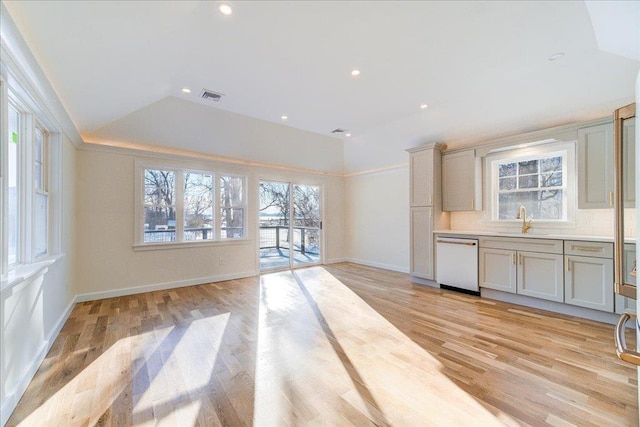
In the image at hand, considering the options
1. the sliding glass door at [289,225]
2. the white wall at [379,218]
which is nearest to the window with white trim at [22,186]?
the sliding glass door at [289,225]

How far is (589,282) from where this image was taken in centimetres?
312

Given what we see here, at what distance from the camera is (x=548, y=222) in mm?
3893

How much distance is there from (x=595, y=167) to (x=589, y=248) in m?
1.00

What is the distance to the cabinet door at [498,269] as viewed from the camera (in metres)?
3.75

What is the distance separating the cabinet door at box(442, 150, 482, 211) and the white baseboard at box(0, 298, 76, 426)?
17.7ft

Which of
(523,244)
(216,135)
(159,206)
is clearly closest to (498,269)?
(523,244)

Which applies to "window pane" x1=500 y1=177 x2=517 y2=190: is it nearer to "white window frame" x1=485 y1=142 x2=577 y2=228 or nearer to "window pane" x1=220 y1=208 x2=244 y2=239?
"white window frame" x1=485 y1=142 x2=577 y2=228

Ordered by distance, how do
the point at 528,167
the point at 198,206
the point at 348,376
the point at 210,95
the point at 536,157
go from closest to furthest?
the point at 348,376, the point at 210,95, the point at 536,157, the point at 528,167, the point at 198,206

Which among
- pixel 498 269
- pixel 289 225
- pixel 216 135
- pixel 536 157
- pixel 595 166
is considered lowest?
pixel 498 269

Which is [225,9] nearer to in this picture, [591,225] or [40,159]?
[40,159]

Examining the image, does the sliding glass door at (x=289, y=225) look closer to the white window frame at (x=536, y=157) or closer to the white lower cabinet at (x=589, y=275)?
the white window frame at (x=536, y=157)

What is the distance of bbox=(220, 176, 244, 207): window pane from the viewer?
5.20 metres

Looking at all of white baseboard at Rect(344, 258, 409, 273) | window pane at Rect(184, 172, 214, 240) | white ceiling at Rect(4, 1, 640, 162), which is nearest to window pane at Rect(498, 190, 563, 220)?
white ceiling at Rect(4, 1, 640, 162)

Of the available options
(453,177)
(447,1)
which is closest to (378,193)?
(453,177)
